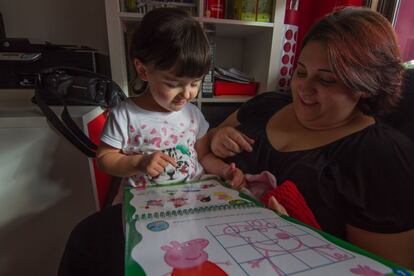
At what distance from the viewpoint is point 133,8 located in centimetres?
115

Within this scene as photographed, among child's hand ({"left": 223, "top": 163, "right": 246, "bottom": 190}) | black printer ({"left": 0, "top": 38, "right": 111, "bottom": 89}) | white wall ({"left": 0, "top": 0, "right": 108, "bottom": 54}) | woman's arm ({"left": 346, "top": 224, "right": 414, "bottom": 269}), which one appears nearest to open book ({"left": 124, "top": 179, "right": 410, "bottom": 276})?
child's hand ({"left": 223, "top": 163, "right": 246, "bottom": 190})

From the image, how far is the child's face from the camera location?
2.05ft

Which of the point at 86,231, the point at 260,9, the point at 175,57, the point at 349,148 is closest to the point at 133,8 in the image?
the point at 260,9

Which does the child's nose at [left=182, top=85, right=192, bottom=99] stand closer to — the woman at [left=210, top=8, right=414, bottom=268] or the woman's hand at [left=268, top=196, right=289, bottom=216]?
the woman at [left=210, top=8, right=414, bottom=268]

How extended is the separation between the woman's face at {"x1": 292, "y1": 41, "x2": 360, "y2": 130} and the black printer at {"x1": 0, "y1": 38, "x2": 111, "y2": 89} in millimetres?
866

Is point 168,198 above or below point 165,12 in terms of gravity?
below

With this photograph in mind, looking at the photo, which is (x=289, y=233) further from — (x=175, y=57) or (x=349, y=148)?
(x=175, y=57)

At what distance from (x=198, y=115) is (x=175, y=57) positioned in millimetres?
251

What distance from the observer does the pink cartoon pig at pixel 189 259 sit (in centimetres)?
30

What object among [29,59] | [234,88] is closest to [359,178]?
[234,88]

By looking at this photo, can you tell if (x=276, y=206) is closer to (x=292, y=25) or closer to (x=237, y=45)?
(x=292, y=25)

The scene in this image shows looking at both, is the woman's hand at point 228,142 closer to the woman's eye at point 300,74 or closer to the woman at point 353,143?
the woman at point 353,143

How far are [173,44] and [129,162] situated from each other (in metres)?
0.30

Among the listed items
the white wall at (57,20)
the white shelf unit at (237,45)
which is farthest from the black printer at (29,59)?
the white wall at (57,20)
